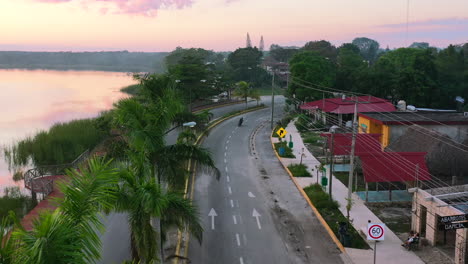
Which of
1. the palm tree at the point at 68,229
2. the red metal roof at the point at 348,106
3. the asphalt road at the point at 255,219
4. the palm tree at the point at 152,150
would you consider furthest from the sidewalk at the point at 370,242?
the red metal roof at the point at 348,106

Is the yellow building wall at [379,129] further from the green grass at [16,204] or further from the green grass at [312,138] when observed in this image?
the green grass at [16,204]

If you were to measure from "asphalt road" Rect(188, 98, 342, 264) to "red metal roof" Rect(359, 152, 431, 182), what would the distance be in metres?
4.20

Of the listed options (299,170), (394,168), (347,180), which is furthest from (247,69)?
(394,168)

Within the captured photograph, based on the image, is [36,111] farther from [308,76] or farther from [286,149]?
[286,149]

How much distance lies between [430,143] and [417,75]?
35135mm

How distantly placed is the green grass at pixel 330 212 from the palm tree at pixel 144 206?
10.7 meters

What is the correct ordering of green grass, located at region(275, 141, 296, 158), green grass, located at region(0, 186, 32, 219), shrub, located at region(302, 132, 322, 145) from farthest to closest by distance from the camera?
shrub, located at region(302, 132, 322, 145) → green grass, located at region(275, 141, 296, 158) → green grass, located at region(0, 186, 32, 219)

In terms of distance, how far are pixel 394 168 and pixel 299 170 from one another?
352 inches

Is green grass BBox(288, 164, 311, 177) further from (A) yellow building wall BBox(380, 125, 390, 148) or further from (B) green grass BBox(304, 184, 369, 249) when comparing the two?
(A) yellow building wall BBox(380, 125, 390, 148)

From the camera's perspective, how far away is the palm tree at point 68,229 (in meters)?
4.79

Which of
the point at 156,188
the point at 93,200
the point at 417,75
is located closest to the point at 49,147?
the point at 156,188

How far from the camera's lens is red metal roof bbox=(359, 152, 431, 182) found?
24359mm

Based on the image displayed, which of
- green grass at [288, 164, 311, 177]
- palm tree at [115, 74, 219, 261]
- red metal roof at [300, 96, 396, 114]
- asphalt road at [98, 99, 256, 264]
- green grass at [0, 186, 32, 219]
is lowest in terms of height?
green grass at [0, 186, 32, 219]

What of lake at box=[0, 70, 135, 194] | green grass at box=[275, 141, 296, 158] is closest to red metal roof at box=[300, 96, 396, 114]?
green grass at box=[275, 141, 296, 158]
